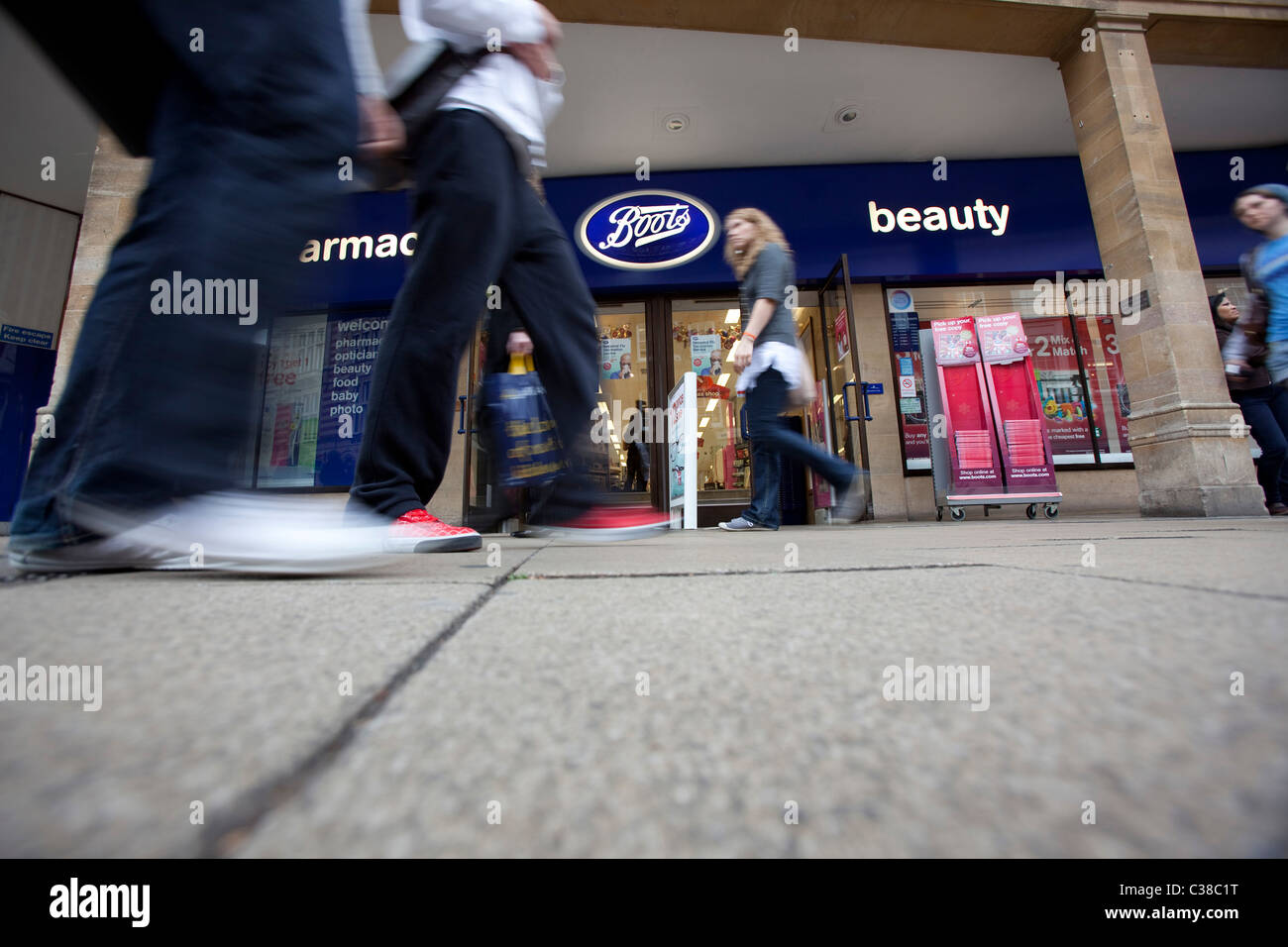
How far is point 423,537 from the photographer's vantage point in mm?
1188

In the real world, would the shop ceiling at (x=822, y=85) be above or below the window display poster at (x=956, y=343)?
above

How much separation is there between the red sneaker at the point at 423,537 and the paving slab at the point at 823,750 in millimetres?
805

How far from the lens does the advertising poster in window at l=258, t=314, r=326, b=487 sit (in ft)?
18.4

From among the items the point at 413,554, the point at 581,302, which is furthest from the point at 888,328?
the point at 413,554

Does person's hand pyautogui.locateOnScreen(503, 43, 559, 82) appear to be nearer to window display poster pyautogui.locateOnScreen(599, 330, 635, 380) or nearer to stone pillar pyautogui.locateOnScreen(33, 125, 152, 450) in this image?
window display poster pyautogui.locateOnScreen(599, 330, 635, 380)

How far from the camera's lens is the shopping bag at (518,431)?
1918 millimetres

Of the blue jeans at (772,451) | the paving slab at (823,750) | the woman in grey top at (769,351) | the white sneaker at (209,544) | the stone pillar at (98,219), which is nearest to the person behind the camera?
the paving slab at (823,750)

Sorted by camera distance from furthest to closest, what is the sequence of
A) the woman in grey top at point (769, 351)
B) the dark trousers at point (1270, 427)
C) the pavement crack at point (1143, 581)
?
1. the dark trousers at point (1270, 427)
2. the woman in grey top at point (769, 351)
3. the pavement crack at point (1143, 581)

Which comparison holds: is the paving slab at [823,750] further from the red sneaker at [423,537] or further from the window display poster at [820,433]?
the window display poster at [820,433]

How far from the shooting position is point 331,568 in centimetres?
81

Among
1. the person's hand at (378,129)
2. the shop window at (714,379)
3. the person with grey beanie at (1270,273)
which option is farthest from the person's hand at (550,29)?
the shop window at (714,379)

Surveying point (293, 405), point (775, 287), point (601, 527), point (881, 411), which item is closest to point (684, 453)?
point (775, 287)

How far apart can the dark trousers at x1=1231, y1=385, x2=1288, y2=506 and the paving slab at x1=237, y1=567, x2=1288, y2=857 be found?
4.92 m

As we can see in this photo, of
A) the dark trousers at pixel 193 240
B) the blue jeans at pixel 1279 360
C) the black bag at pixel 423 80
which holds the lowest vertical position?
the dark trousers at pixel 193 240
